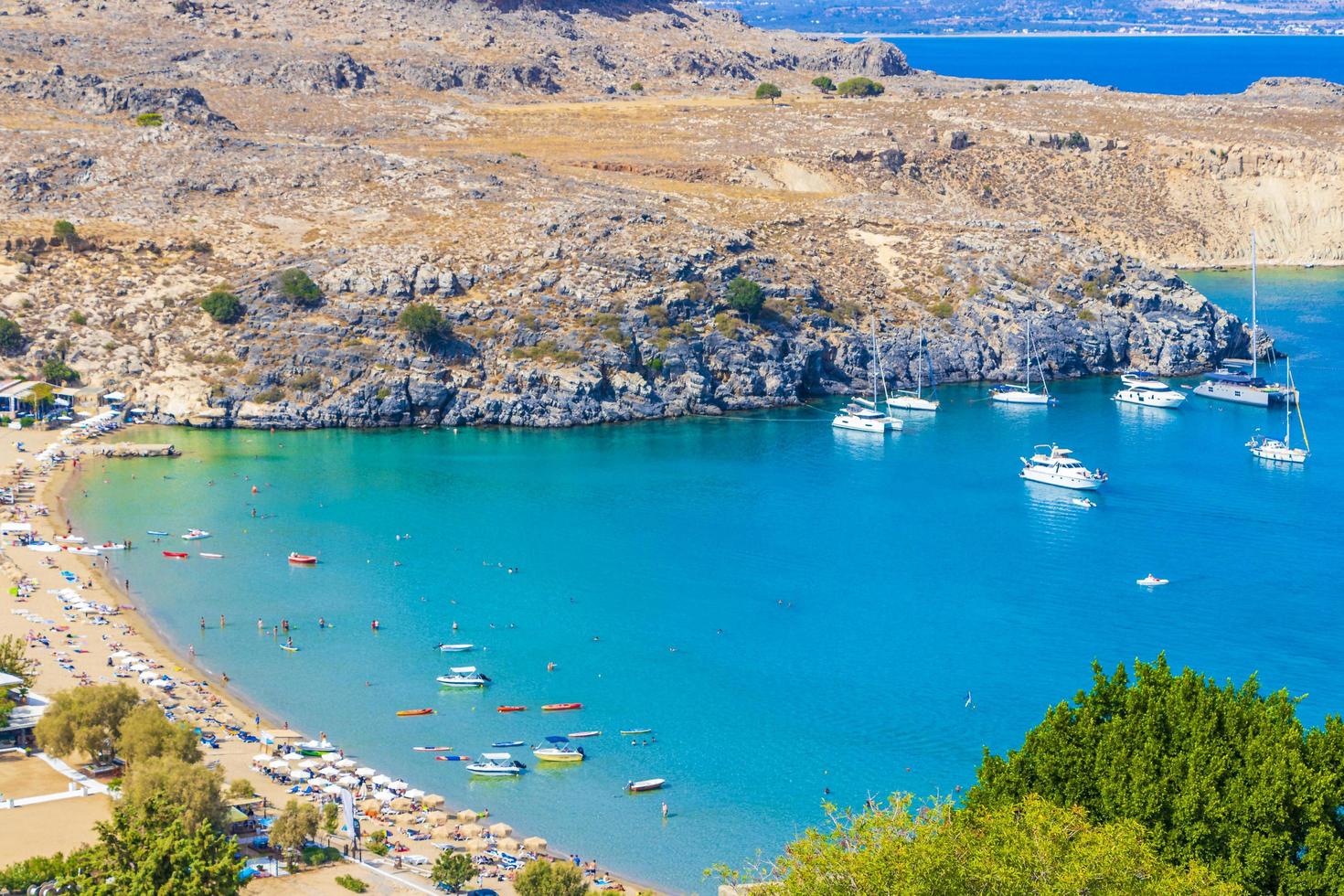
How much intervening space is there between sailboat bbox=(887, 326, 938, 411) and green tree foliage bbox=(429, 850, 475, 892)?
74.7m

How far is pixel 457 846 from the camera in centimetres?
6481

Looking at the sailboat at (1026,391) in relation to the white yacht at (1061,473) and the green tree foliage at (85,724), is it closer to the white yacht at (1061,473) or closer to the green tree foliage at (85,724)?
the white yacht at (1061,473)

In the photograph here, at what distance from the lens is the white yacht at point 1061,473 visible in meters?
111

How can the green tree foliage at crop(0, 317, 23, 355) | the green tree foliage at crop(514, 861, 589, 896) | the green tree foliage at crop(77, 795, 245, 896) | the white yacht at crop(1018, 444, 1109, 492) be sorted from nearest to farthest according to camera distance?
the green tree foliage at crop(77, 795, 245, 896) < the green tree foliage at crop(514, 861, 589, 896) < the white yacht at crop(1018, 444, 1109, 492) < the green tree foliage at crop(0, 317, 23, 355)

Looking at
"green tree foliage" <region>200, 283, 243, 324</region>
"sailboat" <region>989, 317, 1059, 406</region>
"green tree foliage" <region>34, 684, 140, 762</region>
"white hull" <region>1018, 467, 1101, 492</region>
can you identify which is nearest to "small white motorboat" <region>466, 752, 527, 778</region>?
"green tree foliage" <region>34, 684, 140, 762</region>

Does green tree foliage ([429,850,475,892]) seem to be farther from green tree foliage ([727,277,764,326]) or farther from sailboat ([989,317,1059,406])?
sailboat ([989,317,1059,406])

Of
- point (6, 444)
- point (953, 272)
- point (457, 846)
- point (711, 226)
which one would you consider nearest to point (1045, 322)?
point (953, 272)

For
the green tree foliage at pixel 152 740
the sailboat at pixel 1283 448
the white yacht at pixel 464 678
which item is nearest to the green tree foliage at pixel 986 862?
the green tree foliage at pixel 152 740

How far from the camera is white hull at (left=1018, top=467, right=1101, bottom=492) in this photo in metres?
111

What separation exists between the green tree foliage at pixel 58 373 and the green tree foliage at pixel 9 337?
2.94 m

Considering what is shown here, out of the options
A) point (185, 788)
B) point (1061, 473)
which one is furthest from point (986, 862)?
point (1061, 473)

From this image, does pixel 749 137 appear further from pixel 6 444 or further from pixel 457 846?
pixel 457 846

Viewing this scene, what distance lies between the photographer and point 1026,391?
446 ft

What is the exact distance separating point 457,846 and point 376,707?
552 inches
